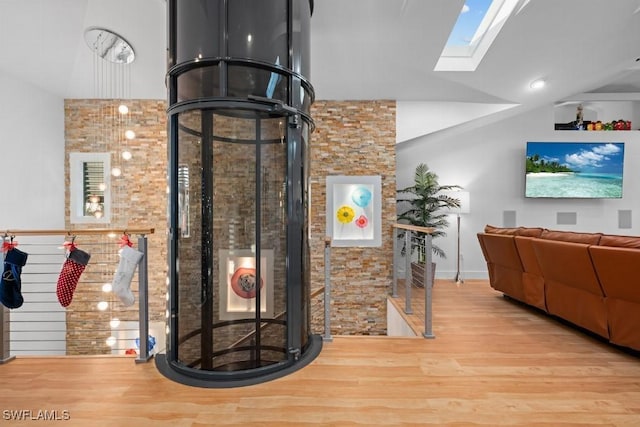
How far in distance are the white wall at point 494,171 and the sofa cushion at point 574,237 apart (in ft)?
8.85

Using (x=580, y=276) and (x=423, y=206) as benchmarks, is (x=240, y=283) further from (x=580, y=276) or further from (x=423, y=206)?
(x=423, y=206)

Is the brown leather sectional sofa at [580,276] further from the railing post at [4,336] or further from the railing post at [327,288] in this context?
the railing post at [4,336]

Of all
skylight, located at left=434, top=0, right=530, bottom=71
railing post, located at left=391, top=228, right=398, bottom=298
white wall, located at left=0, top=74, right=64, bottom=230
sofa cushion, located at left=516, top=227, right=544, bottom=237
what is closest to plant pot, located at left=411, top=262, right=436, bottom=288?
railing post, located at left=391, top=228, right=398, bottom=298

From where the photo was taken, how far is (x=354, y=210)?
5.07m

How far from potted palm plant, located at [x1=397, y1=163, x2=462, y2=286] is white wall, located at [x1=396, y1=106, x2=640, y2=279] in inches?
10.9

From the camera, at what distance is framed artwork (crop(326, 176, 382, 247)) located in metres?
5.07

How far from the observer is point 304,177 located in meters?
2.46

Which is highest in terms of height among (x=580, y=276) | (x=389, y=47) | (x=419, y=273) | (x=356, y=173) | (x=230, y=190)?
(x=389, y=47)

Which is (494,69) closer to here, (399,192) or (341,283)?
(399,192)

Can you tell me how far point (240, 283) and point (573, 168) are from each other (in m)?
6.66

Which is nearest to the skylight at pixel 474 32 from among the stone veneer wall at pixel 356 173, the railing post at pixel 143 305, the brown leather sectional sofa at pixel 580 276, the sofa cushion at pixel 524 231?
the stone veneer wall at pixel 356 173

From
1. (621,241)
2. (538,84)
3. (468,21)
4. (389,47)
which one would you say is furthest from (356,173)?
(621,241)

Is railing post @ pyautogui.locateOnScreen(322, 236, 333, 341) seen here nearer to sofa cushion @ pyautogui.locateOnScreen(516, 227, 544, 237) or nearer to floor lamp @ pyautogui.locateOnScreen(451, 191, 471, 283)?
sofa cushion @ pyautogui.locateOnScreen(516, 227, 544, 237)

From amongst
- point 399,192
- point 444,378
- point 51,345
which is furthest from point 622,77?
point 51,345
